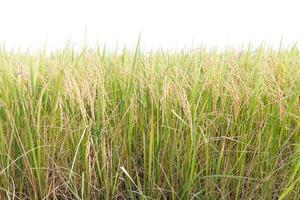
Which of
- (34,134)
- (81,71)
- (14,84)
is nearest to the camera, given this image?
(34,134)

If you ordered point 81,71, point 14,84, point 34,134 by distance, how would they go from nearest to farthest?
point 34,134 → point 14,84 → point 81,71

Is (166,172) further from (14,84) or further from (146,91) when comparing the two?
(14,84)

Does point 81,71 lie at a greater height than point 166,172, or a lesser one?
greater

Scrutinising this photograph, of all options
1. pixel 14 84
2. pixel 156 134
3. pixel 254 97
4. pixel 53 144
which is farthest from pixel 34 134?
pixel 254 97

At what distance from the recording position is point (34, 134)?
1.15 metres

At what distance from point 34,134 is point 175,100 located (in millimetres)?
456

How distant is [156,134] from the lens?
121 cm

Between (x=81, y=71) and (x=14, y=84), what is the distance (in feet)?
0.94

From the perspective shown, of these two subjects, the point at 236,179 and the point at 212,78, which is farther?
the point at 212,78

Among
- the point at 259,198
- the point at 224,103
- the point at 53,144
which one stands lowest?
the point at 259,198

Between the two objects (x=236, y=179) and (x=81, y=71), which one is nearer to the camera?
(x=236, y=179)

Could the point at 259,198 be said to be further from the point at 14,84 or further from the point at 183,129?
the point at 14,84

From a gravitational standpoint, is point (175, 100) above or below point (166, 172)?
above

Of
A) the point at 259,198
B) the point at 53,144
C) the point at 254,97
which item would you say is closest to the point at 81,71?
the point at 53,144
